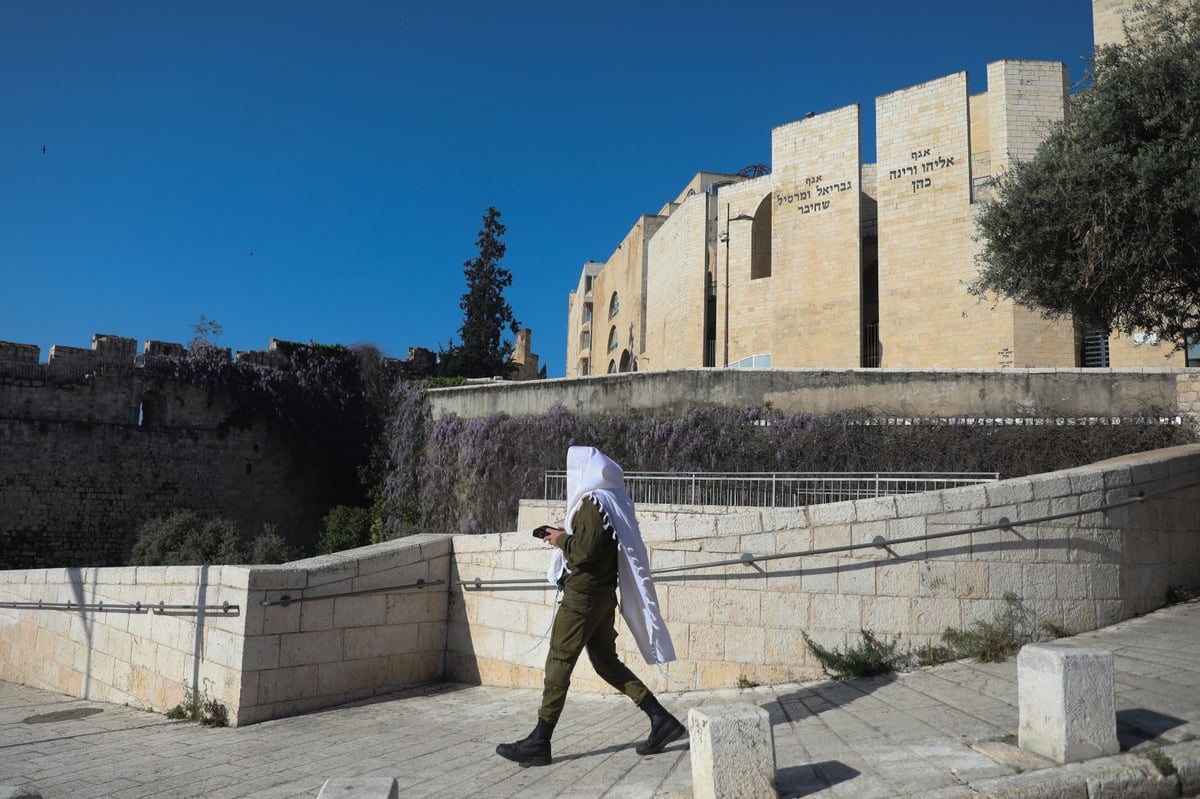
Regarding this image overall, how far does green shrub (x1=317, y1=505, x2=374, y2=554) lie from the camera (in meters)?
23.0

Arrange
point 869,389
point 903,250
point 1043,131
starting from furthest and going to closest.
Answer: point 903,250 → point 1043,131 → point 869,389

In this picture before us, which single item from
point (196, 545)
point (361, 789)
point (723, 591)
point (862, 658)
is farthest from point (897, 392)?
point (196, 545)

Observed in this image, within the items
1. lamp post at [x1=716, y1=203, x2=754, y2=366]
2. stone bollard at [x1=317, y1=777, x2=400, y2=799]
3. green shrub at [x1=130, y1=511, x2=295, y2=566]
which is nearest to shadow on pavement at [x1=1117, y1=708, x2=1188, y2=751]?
stone bollard at [x1=317, y1=777, x2=400, y2=799]

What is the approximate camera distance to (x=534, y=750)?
5.07 metres

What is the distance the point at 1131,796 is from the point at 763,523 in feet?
10.5

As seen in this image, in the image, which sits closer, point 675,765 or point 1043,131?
point 675,765

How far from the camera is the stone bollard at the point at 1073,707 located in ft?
13.8

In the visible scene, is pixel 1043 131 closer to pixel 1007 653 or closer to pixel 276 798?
pixel 1007 653

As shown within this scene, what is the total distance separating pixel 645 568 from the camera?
5.41 m

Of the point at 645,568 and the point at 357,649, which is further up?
the point at 645,568

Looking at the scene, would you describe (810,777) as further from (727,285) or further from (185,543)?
(727,285)

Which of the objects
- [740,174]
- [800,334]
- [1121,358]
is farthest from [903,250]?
[740,174]

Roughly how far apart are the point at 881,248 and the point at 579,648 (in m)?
20.1

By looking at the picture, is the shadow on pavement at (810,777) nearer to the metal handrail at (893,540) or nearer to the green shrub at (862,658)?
the green shrub at (862,658)
